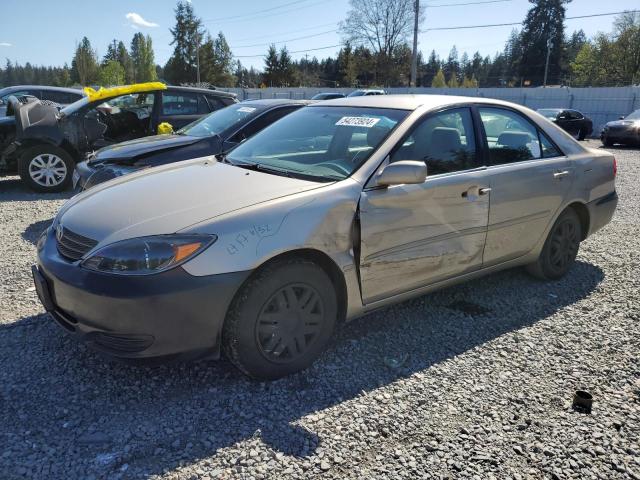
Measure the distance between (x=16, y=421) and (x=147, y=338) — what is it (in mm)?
769

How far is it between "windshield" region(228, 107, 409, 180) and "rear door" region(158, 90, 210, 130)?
4.69 m

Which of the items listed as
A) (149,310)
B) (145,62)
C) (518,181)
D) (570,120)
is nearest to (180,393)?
(149,310)

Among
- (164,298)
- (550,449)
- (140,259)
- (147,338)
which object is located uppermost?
(140,259)

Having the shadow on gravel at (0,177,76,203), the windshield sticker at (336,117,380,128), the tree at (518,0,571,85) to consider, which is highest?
the tree at (518,0,571,85)

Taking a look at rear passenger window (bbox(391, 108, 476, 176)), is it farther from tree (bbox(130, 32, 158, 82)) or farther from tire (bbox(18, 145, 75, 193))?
tree (bbox(130, 32, 158, 82))

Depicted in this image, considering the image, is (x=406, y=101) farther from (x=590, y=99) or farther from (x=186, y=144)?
(x=590, y=99)

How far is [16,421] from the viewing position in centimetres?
254

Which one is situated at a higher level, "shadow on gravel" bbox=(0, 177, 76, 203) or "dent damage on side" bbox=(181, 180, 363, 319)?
"dent damage on side" bbox=(181, 180, 363, 319)

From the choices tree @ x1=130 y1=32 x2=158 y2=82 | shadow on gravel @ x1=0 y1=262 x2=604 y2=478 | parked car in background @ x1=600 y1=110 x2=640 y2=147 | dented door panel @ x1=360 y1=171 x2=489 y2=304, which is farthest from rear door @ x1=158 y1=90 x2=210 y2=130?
tree @ x1=130 y1=32 x2=158 y2=82

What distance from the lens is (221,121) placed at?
663 centimetres

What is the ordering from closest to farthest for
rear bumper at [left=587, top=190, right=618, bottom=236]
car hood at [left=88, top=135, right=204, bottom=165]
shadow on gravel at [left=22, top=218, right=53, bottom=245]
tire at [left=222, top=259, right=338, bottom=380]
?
tire at [left=222, top=259, right=338, bottom=380]
rear bumper at [left=587, top=190, right=618, bottom=236]
shadow on gravel at [left=22, top=218, right=53, bottom=245]
car hood at [left=88, top=135, right=204, bottom=165]

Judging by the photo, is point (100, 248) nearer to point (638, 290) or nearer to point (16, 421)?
point (16, 421)

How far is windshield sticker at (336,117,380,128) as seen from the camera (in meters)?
3.54

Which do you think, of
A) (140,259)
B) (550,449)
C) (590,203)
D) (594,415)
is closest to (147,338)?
(140,259)
